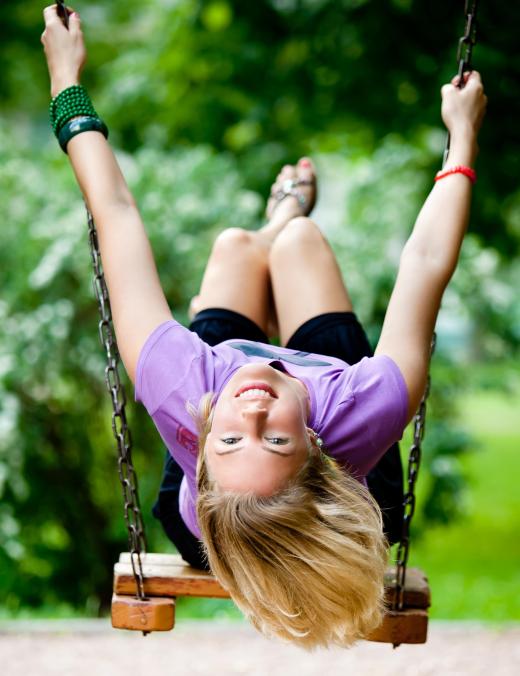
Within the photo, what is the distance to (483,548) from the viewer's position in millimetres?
7508

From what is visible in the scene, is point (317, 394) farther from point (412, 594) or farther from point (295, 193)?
point (295, 193)

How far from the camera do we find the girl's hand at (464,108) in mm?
2492

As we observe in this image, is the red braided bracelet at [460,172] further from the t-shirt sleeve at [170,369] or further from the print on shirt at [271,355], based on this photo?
the t-shirt sleeve at [170,369]

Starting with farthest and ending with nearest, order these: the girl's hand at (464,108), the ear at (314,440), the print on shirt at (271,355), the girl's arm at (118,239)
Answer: the girl's hand at (464,108) < the print on shirt at (271,355) < the girl's arm at (118,239) < the ear at (314,440)

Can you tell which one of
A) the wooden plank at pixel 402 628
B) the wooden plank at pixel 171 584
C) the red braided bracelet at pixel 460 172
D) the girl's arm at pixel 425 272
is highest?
the red braided bracelet at pixel 460 172

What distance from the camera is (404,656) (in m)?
4.07

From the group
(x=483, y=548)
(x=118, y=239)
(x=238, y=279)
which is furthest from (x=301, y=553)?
(x=483, y=548)

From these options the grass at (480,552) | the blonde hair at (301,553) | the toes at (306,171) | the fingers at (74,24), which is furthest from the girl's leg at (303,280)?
the grass at (480,552)

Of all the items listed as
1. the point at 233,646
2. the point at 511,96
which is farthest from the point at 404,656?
the point at 511,96

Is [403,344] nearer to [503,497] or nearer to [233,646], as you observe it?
[233,646]

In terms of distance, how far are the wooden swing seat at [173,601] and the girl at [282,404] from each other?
11cm

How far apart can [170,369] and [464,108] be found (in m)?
1.09

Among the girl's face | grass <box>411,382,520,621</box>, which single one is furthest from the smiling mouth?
grass <box>411,382,520,621</box>

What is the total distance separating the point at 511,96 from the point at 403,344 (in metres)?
2.87
